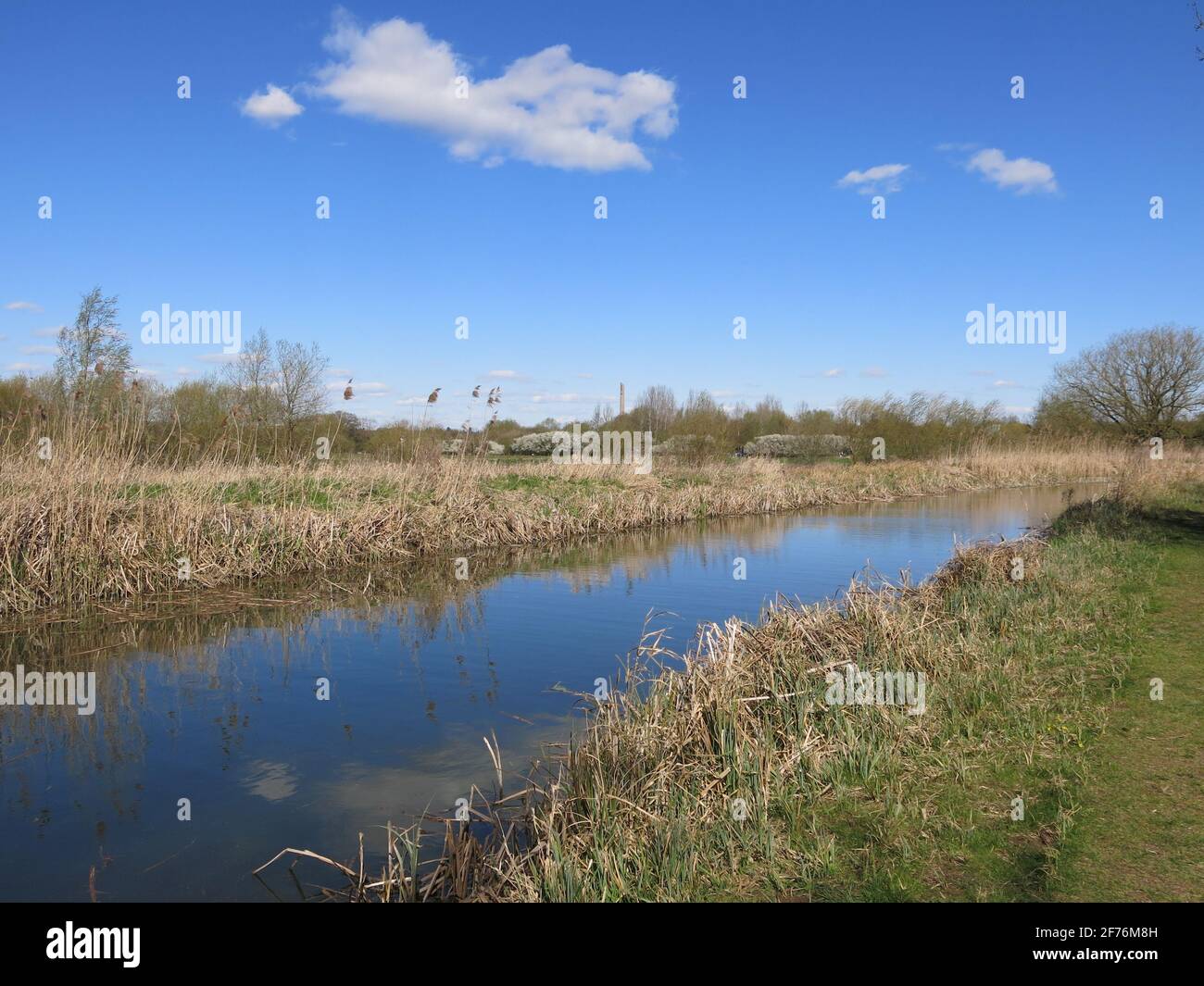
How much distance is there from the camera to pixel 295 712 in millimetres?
6961

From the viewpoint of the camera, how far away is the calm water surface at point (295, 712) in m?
4.71

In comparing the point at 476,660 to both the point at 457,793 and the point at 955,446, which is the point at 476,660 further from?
the point at 955,446

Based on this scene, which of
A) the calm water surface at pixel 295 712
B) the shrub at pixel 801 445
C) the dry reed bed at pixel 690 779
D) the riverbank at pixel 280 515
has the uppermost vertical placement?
the shrub at pixel 801 445

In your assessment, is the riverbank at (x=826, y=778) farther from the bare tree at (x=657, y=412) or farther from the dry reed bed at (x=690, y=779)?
the bare tree at (x=657, y=412)

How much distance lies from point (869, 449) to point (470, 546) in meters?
23.6

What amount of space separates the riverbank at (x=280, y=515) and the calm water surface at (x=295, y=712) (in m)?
1.06

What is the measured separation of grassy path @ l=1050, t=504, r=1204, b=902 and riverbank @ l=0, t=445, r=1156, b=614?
11.0 m

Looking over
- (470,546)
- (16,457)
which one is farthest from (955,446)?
(16,457)

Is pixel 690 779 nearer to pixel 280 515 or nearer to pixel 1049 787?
pixel 1049 787

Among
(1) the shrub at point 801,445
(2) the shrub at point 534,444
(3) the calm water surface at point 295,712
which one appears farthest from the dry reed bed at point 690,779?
(2) the shrub at point 534,444

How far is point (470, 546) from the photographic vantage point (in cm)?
1603

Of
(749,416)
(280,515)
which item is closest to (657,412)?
(749,416)

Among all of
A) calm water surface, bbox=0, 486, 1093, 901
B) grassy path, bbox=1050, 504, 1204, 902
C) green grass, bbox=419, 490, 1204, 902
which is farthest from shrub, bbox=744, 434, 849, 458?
grassy path, bbox=1050, 504, 1204, 902

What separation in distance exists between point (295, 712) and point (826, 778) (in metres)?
4.62
